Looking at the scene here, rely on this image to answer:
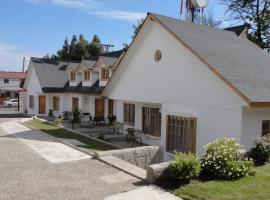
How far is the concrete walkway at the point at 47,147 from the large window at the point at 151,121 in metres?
5.47

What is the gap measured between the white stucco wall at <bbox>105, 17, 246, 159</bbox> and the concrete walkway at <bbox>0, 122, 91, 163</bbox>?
193 inches

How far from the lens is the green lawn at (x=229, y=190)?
817 centimetres

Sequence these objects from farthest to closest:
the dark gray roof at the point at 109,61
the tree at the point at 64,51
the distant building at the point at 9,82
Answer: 1. the distant building at the point at 9,82
2. the tree at the point at 64,51
3. the dark gray roof at the point at 109,61

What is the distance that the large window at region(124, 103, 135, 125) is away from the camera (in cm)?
2164

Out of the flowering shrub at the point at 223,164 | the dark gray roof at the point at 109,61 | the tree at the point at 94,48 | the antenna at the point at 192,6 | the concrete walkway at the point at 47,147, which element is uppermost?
the tree at the point at 94,48

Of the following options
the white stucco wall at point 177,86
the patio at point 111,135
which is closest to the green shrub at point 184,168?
the white stucco wall at point 177,86

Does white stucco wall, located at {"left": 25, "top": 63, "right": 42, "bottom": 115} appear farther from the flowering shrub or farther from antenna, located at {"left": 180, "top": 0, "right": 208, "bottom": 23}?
the flowering shrub

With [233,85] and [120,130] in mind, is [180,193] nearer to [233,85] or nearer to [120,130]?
[233,85]

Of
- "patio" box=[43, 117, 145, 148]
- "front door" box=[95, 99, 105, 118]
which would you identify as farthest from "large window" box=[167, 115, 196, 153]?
"front door" box=[95, 99, 105, 118]

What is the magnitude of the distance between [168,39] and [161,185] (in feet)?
29.7

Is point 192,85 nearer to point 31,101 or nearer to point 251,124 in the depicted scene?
point 251,124

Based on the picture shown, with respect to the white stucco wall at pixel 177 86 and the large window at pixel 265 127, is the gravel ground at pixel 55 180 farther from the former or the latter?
the large window at pixel 265 127

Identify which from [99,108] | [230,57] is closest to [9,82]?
[99,108]

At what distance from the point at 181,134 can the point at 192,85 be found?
2.55 m
